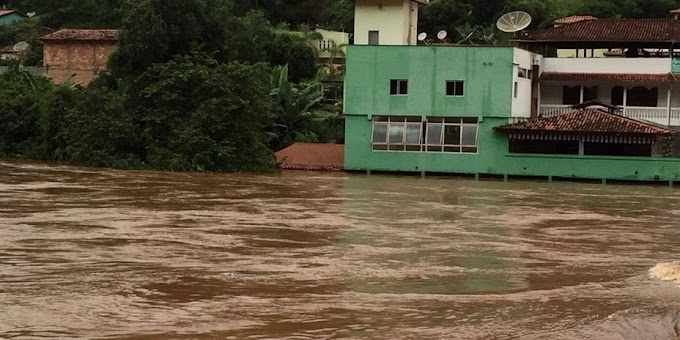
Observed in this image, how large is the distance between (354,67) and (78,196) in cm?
1741

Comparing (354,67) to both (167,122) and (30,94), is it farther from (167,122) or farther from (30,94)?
(30,94)

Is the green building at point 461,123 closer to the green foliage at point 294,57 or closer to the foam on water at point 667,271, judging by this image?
the green foliage at point 294,57

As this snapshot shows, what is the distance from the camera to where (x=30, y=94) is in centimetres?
4269

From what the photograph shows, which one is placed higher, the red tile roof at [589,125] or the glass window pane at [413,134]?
the red tile roof at [589,125]

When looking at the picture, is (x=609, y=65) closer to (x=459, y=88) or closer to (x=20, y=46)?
(x=459, y=88)

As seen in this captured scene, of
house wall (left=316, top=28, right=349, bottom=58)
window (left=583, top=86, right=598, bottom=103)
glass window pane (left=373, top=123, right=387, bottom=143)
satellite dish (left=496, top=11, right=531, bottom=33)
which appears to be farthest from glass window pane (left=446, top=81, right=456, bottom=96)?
house wall (left=316, top=28, right=349, bottom=58)

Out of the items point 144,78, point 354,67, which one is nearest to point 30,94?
point 144,78

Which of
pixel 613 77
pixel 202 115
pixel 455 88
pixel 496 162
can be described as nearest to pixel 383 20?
pixel 455 88

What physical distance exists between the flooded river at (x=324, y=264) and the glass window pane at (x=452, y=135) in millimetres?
10358

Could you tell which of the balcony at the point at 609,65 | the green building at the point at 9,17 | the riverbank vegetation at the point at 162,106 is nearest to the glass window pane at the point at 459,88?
the balcony at the point at 609,65

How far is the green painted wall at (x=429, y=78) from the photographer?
129 feet

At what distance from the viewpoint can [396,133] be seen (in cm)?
4034

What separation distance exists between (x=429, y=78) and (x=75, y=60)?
77.9 ft

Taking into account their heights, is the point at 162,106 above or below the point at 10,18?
below
